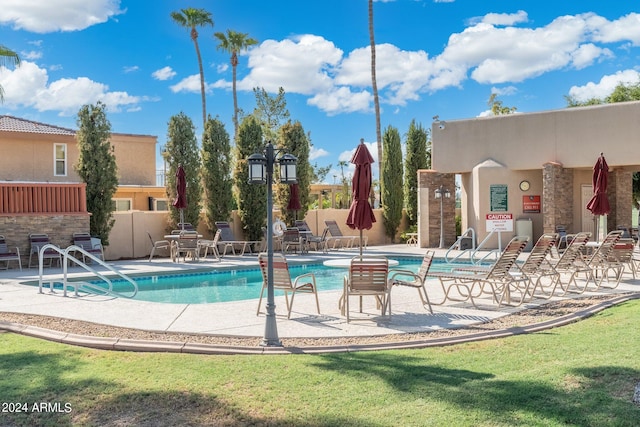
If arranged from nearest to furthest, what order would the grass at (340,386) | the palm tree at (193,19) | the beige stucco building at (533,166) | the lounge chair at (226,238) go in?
the grass at (340,386)
the beige stucco building at (533,166)
the lounge chair at (226,238)
the palm tree at (193,19)

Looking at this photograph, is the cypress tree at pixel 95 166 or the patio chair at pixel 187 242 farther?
the cypress tree at pixel 95 166

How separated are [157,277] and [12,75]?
6.80 m

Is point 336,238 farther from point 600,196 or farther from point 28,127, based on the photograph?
point 28,127

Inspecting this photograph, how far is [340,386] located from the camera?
4.98 meters

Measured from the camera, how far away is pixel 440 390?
4820 millimetres

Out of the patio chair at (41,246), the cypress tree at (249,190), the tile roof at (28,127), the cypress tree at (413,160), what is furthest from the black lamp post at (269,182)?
the tile roof at (28,127)

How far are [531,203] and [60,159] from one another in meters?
18.9

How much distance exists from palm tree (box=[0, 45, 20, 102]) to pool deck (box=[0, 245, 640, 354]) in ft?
24.3

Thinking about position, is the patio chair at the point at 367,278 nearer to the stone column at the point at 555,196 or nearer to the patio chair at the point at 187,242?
the patio chair at the point at 187,242

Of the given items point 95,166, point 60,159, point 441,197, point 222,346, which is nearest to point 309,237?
point 441,197

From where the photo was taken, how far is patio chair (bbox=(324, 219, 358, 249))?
23.4 m

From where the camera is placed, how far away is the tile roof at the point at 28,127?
80.4ft

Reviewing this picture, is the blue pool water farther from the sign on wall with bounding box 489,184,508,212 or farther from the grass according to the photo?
the sign on wall with bounding box 489,184,508,212

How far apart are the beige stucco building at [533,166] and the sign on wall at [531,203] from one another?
0.03m
